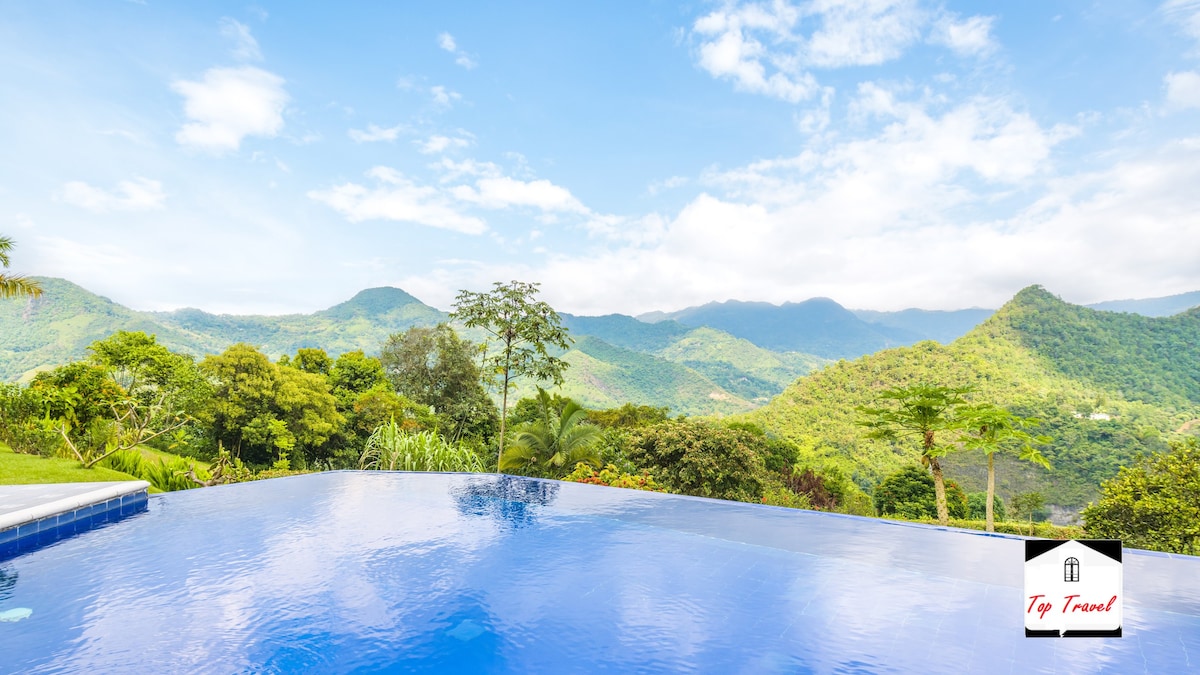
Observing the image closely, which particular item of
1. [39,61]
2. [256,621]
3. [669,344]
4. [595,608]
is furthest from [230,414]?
[669,344]

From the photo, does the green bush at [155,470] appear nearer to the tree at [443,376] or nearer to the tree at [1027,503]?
the tree at [443,376]

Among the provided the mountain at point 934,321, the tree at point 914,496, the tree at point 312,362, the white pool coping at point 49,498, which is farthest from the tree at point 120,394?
the mountain at point 934,321

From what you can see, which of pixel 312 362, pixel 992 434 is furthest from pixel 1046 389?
pixel 312 362

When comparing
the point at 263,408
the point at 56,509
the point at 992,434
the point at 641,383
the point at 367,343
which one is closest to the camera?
the point at 56,509

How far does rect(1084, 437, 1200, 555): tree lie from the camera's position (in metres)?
7.85

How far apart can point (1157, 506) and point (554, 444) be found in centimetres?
889

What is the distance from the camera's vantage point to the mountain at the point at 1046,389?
27375mm

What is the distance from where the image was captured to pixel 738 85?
19172 millimetres

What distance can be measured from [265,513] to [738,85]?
1859cm

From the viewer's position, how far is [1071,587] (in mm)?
2199

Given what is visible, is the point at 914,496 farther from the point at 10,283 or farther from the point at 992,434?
the point at 10,283

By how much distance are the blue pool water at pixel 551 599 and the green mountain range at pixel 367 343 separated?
117 ft

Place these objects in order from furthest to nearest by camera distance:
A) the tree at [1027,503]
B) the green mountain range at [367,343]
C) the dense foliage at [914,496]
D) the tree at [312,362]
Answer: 1. the green mountain range at [367,343]
2. the tree at [1027,503]
3. the tree at [312,362]
4. the dense foliage at [914,496]

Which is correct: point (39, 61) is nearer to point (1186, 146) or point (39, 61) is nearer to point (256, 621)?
point (256, 621)
